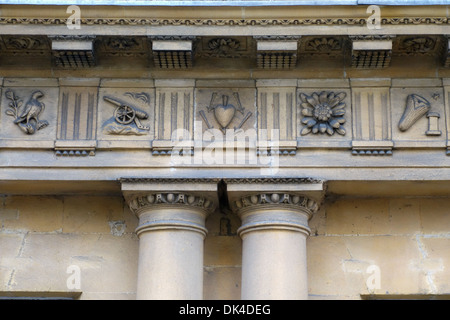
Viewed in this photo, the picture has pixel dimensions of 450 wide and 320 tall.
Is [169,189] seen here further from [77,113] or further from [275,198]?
[77,113]

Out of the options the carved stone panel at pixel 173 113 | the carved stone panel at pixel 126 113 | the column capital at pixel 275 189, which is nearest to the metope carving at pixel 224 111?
the carved stone panel at pixel 173 113

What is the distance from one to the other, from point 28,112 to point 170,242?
2485mm

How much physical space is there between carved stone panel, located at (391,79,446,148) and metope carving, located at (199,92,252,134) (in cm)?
188

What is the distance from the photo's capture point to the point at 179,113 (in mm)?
11375

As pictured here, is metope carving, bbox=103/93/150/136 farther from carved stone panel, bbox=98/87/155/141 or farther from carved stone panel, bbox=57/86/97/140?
carved stone panel, bbox=57/86/97/140

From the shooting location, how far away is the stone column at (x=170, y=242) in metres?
10.6

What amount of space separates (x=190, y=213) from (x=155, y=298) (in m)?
1.14

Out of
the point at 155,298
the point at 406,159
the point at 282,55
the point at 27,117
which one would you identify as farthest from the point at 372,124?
the point at 27,117

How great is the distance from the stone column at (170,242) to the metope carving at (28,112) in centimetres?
150

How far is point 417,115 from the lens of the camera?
11.2 metres

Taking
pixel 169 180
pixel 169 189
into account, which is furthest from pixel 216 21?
pixel 169 189

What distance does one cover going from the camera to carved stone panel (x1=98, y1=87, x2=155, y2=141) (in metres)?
11.3
